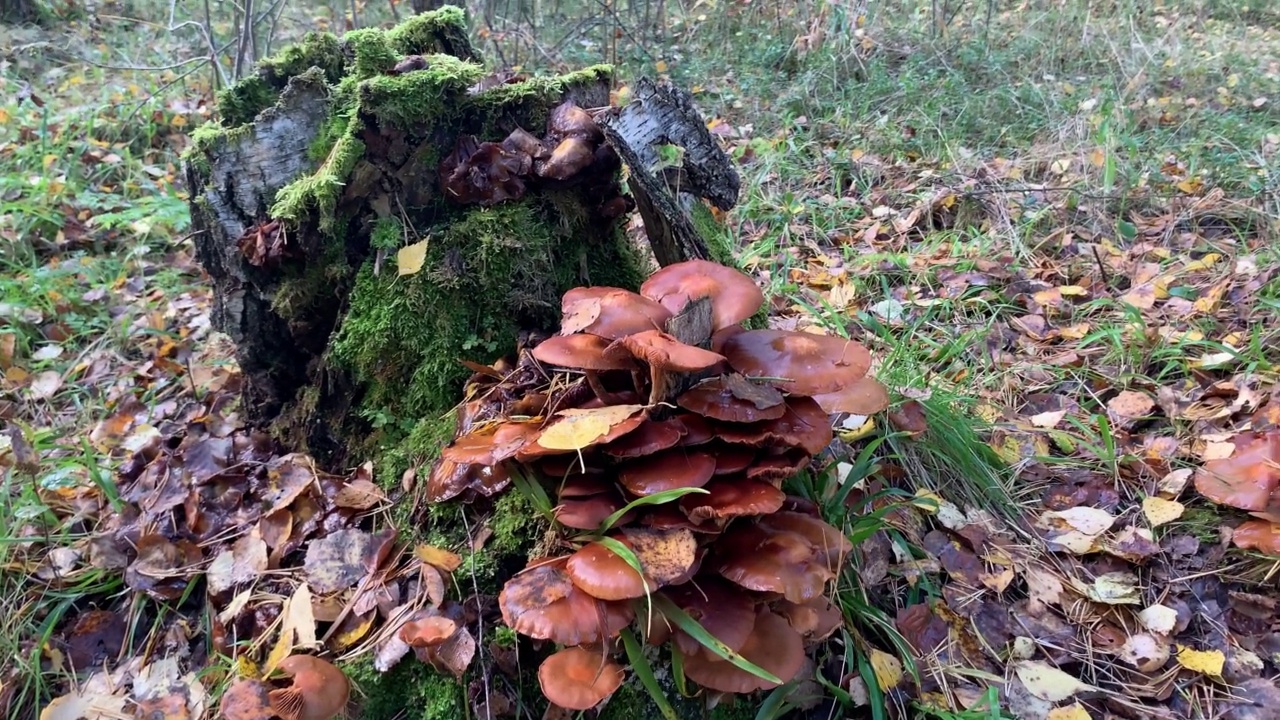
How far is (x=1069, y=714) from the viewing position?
7.47ft

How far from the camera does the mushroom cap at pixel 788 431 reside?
197cm

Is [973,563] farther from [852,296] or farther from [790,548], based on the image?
[852,296]

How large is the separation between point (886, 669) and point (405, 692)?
1454 mm

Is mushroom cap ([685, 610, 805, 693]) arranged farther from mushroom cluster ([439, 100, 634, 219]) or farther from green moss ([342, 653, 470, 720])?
mushroom cluster ([439, 100, 634, 219])

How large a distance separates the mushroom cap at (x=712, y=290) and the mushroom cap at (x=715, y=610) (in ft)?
2.34

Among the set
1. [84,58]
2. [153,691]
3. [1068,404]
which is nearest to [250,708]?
[153,691]

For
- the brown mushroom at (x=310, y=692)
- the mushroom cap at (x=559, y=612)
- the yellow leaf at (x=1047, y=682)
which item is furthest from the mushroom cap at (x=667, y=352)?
the yellow leaf at (x=1047, y=682)

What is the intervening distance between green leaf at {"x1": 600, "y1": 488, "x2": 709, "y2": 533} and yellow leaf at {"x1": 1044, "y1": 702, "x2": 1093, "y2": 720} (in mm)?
1359

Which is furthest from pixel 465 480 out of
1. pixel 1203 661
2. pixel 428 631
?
pixel 1203 661

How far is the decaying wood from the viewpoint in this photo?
2.56 metres

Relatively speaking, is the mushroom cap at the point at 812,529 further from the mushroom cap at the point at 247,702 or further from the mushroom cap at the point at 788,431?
the mushroom cap at the point at 247,702

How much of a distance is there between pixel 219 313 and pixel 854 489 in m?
2.49

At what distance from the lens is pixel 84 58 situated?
834 cm

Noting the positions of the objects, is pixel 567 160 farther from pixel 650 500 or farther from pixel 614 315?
pixel 650 500
